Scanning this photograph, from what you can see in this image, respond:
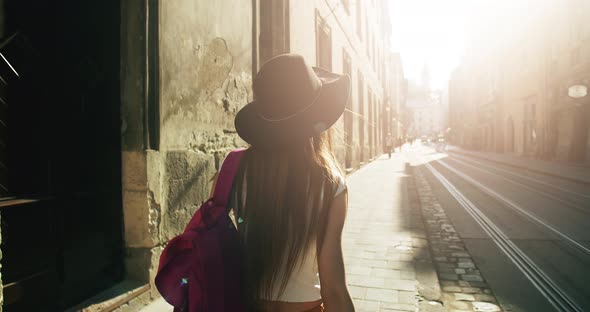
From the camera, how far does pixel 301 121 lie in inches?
49.7

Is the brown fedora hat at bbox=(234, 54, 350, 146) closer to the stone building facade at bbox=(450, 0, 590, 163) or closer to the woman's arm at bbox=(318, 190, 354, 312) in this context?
the woman's arm at bbox=(318, 190, 354, 312)

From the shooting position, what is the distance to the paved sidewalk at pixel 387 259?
3328 millimetres

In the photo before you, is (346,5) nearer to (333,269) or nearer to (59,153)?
(59,153)

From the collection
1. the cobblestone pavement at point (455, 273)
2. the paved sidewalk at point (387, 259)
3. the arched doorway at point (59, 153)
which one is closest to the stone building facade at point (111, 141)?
the arched doorway at point (59, 153)

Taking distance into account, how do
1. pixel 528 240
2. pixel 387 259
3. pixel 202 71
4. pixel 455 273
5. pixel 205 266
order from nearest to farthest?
pixel 205 266 < pixel 202 71 < pixel 455 273 < pixel 387 259 < pixel 528 240

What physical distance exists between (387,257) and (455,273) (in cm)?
77

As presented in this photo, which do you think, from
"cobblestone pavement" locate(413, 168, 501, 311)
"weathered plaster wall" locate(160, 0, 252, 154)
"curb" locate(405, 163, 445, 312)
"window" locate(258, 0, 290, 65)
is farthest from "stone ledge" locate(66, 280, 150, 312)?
"window" locate(258, 0, 290, 65)

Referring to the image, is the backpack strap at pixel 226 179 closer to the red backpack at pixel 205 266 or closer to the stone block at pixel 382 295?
the red backpack at pixel 205 266

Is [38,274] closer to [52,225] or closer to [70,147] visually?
[52,225]

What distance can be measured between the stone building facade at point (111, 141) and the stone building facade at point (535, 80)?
18.5 meters

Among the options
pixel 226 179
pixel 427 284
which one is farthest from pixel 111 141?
pixel 427 284

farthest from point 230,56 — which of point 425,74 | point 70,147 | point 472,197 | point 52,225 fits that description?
point 425,74

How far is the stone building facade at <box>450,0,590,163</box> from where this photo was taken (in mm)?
17250

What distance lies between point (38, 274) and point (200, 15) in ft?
8.86
